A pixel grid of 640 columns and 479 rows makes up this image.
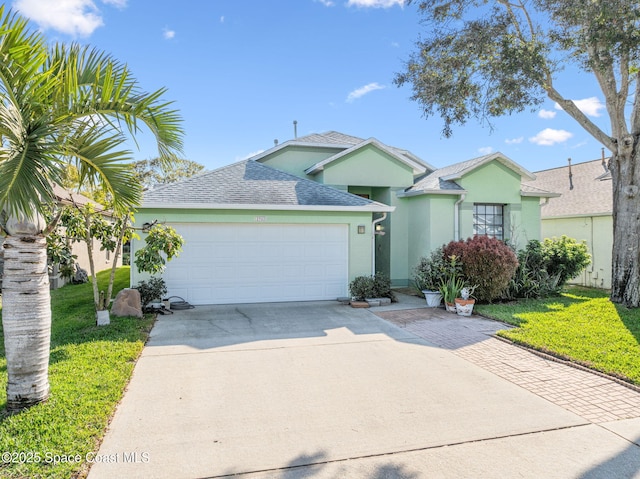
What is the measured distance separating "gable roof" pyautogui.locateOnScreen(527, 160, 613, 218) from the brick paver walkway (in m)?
9.31

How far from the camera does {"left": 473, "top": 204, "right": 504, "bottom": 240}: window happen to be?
14148 mm

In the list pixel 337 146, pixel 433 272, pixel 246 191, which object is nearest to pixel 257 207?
pixel 246 191

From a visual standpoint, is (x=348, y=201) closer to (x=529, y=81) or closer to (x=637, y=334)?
(x=529, y=81)

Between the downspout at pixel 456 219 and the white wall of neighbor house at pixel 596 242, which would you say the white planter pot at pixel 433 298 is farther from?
the white wall of neighbor house at pixel 596 242

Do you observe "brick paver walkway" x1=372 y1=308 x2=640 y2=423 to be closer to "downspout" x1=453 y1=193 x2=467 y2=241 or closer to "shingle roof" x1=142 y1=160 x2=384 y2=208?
"shingle roof" x1=142 y1=160 x2=384 y2=208

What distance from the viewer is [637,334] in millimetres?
7762

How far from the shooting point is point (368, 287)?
11.3 metres

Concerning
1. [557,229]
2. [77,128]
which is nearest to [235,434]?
[77,128]

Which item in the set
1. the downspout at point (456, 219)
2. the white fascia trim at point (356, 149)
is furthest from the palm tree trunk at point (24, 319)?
the downspout at point (456, 219)

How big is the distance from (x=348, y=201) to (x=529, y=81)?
559cm

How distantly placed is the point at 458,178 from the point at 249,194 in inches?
278

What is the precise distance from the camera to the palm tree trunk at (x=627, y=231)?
10.5 m

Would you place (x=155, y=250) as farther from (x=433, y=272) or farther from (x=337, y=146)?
(x=337, y=146)

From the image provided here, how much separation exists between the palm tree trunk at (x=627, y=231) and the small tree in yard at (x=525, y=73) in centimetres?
2
